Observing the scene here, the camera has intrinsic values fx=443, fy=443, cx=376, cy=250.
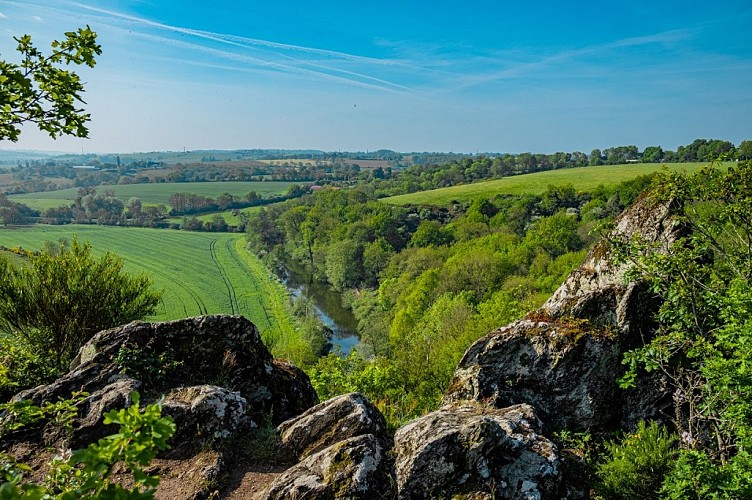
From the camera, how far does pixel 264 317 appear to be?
5700 cm

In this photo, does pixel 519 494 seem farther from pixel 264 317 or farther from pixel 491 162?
pixel 491 162

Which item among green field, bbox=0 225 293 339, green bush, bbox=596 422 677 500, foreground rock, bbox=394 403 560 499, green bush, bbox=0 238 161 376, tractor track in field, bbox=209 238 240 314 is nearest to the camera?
foreground rock, bbox=394 403 560 499

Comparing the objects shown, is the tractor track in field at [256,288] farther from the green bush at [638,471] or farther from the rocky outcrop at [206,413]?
the green bush at [638,471]

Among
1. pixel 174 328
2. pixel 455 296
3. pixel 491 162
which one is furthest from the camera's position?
pixel 491 162

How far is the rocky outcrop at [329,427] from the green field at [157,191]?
436ft

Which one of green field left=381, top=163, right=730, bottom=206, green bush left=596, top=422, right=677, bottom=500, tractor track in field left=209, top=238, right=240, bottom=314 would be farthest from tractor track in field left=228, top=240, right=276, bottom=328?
green bush left=596, top=422, right=677, bottom=500

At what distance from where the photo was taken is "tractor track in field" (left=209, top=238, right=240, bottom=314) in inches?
2335

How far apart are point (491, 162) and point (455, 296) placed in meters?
103

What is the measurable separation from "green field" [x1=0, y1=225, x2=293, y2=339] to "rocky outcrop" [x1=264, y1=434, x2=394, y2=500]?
124 ft

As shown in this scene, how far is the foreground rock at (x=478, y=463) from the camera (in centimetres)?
701

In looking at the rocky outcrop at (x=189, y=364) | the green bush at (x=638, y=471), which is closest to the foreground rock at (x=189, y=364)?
the rocky outcrop at (x=189, y=364)

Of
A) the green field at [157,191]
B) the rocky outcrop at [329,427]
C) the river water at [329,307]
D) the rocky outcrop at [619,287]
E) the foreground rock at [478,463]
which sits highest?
the rocky outcrop at [619,287]

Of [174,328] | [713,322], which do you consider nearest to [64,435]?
[174,328]

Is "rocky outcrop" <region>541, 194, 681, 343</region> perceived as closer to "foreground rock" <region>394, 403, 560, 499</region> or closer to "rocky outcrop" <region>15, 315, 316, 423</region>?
"foreground rock" <region>394, 403, 560, 499</region>
